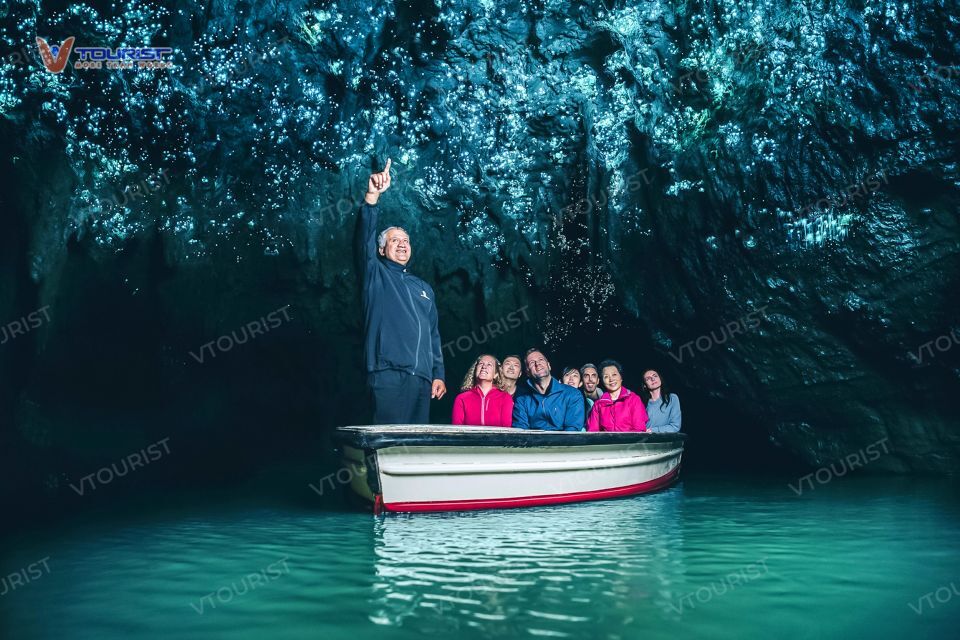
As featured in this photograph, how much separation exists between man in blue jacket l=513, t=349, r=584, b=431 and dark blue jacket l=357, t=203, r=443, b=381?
133cm

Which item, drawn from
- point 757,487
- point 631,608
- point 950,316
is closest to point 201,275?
point 757,487

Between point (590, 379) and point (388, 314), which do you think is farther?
point (590, 379)

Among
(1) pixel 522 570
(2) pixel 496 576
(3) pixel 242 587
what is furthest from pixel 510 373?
(3) pixel 242 587

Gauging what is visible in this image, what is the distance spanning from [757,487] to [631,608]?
5.33 meters

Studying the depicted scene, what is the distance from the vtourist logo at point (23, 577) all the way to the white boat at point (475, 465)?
5.92ft

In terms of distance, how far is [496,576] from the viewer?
315 cm

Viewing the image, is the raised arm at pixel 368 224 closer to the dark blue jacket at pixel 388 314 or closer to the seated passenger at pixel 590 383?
the dark blue jacket at pixel 388 314

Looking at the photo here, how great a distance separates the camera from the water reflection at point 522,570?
8.47ft

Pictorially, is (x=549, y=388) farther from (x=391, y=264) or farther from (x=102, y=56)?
(x=102, y=56)

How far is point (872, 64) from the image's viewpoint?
23.6ft

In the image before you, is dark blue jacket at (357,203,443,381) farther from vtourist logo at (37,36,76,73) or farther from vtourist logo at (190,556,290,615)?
vtourist logo at (37,36,76,73)

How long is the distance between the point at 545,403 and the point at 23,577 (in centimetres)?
400

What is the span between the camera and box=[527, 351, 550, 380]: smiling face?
625 centimetres

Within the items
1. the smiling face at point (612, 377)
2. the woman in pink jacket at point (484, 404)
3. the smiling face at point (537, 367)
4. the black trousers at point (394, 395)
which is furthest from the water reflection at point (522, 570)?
the smiling face at point (612, 377)
